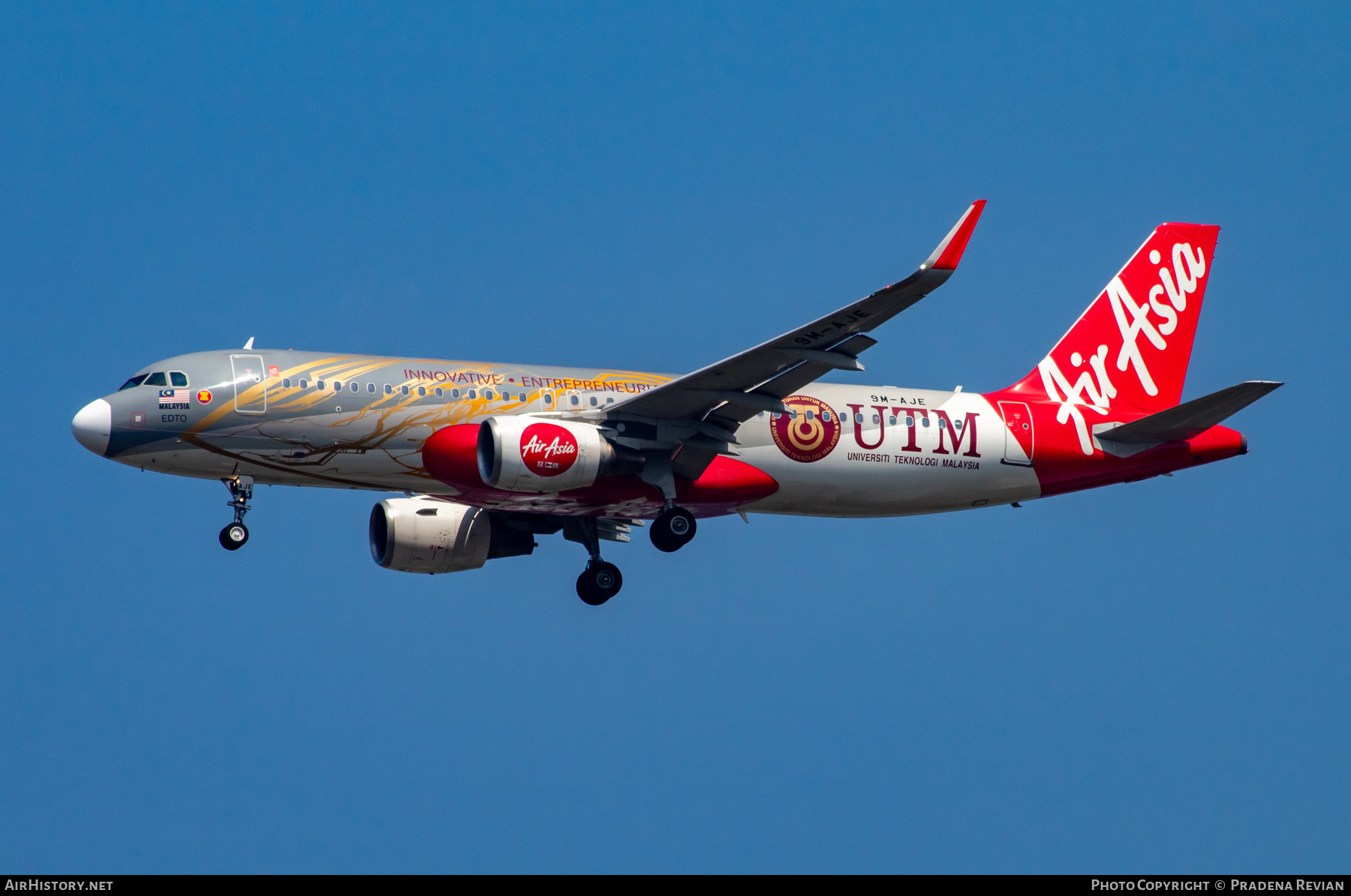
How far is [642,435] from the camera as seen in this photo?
110 feet

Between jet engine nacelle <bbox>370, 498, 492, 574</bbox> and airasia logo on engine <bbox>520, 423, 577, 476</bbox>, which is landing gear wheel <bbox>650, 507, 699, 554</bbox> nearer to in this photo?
airasia logo on engine <bbox>520, 423, 577, 476</bbox>

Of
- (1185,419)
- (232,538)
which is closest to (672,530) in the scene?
(232,538)

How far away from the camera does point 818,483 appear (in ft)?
116

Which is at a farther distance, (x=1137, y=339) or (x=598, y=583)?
(x=1137, y=339)

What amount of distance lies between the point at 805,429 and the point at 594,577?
249 inches

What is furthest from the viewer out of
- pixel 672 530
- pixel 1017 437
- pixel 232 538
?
pixel 1017 437

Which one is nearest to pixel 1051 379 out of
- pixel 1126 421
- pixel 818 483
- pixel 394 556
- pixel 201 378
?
pixel 1126 421

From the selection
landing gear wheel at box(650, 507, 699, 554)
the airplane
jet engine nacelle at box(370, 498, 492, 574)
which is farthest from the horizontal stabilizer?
jet engine nacelle at box(370, 498, 492, 574)

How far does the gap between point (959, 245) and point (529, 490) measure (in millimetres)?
10716

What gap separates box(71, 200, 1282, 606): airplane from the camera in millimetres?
32344

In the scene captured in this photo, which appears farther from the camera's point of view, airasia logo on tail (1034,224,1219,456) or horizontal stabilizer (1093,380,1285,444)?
airasia logo on tail (1034,224,1219,456)

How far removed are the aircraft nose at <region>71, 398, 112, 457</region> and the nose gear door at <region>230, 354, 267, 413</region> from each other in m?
2.63

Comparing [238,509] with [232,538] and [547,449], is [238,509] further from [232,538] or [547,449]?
[547,449]

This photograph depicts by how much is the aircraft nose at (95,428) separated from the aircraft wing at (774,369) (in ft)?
34.1
